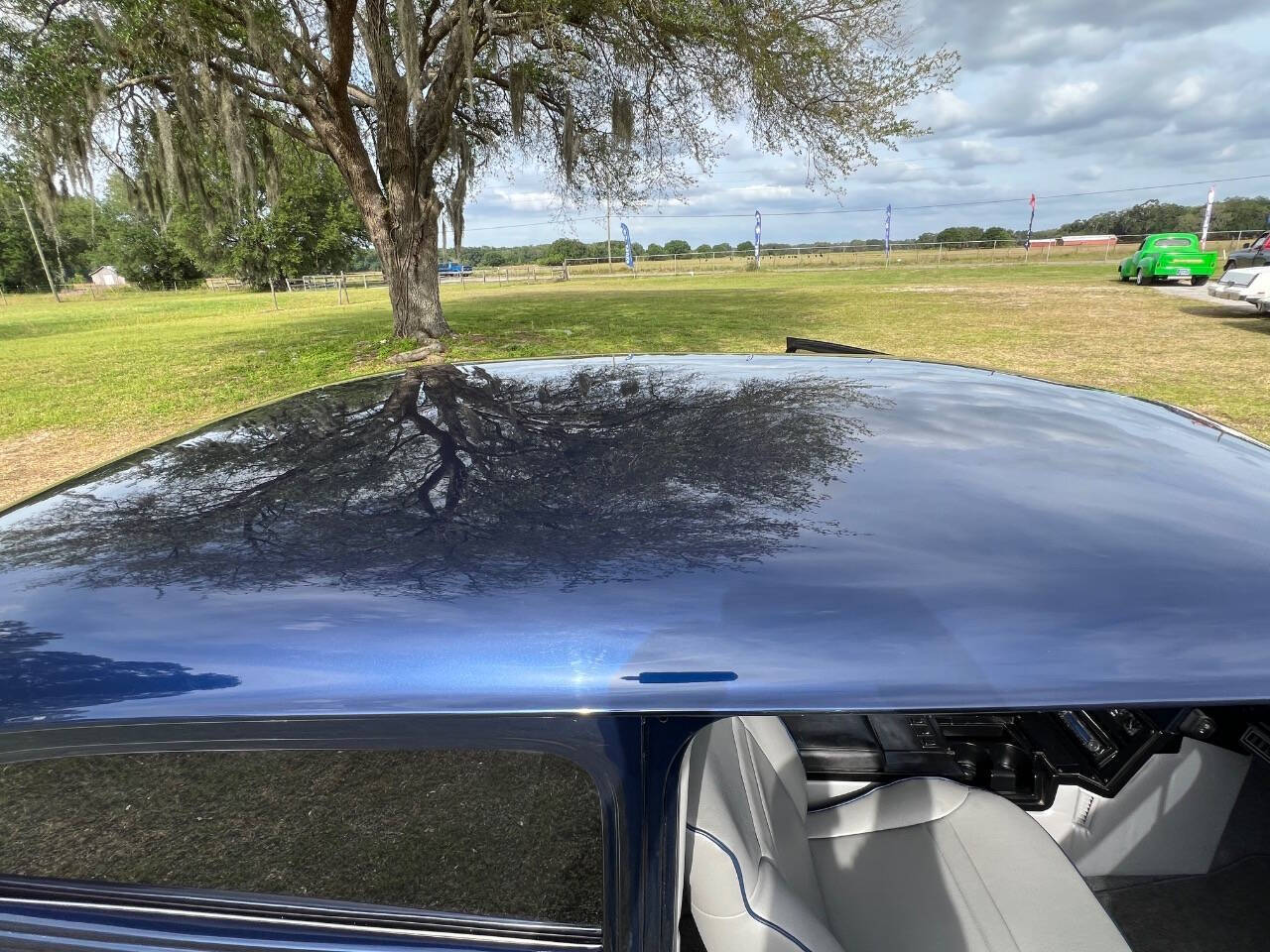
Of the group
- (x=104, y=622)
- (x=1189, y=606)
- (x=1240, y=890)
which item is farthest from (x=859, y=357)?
(x=104, y=622)

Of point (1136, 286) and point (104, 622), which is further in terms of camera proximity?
point (1136, 286)

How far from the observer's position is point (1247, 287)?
12047 millimetres

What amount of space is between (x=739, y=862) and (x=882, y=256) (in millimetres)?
47843

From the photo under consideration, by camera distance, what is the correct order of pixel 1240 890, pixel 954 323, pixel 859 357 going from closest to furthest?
pixel 1240 890
pixel 859 357
pixel 954 323

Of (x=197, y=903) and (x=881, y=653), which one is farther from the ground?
(x=881, y=653)

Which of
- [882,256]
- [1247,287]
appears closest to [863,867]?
[1247,287]

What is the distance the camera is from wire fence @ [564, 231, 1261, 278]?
Answer: 129 ft

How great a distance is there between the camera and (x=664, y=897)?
0.89m

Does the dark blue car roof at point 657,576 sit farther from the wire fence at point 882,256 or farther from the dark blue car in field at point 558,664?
the wire fence at point 882,256

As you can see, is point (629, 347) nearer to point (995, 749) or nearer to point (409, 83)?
point (409, 83)

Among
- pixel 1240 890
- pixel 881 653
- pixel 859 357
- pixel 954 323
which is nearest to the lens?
pixel 881 653

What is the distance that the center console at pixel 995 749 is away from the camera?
5.43 ft

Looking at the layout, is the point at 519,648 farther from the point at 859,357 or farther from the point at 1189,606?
the point at 859,357

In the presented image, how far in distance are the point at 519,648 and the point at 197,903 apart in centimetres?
58
